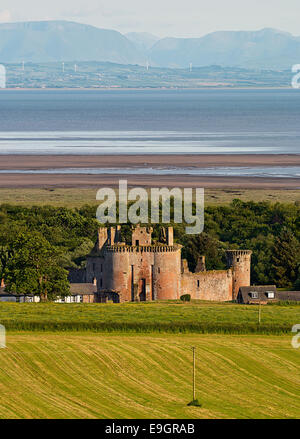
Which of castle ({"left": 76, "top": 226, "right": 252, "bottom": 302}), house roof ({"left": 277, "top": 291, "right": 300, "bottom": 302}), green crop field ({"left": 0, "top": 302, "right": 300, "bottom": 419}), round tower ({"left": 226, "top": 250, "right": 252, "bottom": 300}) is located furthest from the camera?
round tower ({"left": 226, "top": 250, "right": 252, "bottom": 300})

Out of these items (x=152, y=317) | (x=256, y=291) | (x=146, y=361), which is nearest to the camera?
(x=146, y=361)

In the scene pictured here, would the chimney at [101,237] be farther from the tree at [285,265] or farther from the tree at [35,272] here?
the tree at [285,265]

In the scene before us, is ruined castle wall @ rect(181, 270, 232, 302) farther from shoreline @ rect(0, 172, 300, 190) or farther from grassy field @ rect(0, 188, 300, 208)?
shoreline @ rect(0, 172, 300, 190)

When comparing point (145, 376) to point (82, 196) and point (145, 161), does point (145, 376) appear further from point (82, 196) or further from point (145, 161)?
point (145, 161)

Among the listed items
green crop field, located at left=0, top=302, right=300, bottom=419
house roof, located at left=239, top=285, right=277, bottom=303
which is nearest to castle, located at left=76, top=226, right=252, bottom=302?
house roof, located at left=239, top=285, right=277, bottom=303

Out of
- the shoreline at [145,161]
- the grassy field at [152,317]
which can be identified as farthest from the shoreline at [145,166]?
the grassy field at [152,317]

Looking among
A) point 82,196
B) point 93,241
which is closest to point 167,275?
point 93,241
